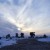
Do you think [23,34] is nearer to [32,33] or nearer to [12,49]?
[32,33]

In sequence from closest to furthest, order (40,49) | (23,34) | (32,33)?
(40,49) < (32,33) < (23,34)

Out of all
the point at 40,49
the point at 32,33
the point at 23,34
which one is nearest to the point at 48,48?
the point at 40,49

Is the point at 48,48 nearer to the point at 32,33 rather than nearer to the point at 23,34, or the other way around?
the point at 32,33

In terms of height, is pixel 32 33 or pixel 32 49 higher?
pixel 32 33

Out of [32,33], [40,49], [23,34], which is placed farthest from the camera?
[23,34]

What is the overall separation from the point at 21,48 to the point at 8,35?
37.0 m

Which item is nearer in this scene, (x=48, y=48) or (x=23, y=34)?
(x=48, y=48)

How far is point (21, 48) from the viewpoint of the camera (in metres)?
32.3

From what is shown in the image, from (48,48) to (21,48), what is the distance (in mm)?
5478

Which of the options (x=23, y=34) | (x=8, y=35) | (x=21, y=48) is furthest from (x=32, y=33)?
(x=21, y=48)

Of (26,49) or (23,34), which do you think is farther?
(23,34)

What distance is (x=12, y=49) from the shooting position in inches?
1253

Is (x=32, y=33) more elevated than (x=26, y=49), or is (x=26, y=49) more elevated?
(x=32, y=33)

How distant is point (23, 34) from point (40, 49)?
36.3 m
